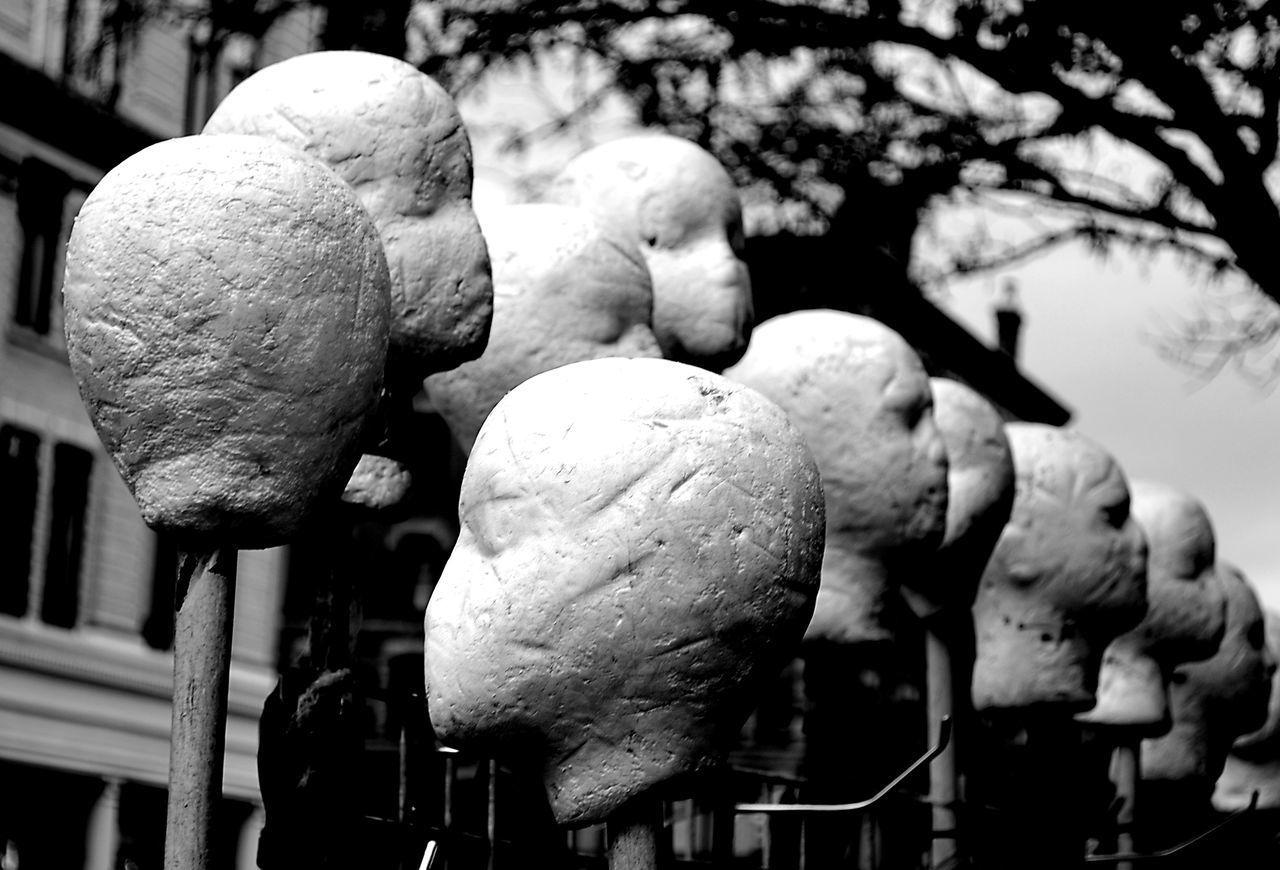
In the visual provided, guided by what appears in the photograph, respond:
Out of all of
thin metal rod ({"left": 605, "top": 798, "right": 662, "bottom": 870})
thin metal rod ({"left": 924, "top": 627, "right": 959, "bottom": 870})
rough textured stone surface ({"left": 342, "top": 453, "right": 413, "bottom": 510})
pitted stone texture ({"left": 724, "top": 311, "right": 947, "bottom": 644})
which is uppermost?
pitted stone texture ({"left": 724, "top": 311, "right": 947, "bottom": 644})

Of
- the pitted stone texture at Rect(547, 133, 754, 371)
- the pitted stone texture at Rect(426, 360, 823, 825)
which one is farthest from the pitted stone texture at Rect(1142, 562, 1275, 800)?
the pitted stone texture at Rect(426, 360, 823, 825)

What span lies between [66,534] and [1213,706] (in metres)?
12.4

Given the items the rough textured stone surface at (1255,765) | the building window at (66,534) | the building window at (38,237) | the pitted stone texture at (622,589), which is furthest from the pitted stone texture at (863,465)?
the building window at (38,237)

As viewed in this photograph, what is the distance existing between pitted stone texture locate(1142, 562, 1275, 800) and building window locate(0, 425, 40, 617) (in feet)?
37.6

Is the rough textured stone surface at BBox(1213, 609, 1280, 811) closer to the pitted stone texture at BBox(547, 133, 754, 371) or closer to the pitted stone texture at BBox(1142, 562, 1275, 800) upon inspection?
the pitted stone texture at BBox(1142, 562, 1275, 800)

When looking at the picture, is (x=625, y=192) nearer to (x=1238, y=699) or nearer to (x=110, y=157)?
(x=1238, y=699)

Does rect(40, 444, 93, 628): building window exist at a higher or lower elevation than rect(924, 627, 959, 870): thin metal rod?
higher

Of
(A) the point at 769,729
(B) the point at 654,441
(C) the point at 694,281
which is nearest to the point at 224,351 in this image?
(B) the point at 654,441

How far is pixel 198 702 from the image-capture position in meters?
3.85

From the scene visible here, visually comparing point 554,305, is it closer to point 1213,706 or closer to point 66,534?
point 1213,706

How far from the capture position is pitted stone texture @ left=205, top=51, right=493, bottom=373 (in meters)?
4.47

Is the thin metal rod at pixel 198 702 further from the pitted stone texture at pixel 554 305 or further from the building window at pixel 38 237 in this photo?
the building window at pixel 38 237

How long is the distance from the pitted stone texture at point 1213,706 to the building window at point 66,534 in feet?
38.5

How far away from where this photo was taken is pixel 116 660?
60.9ft
